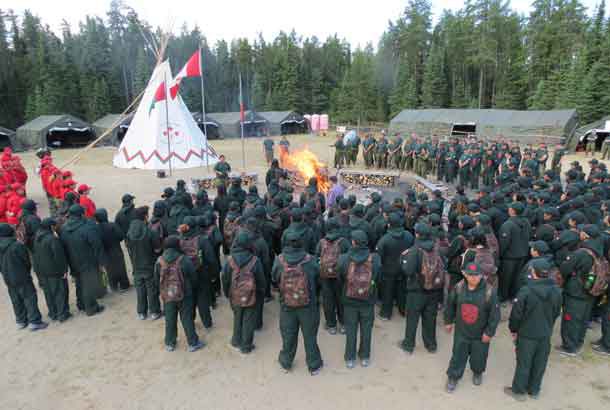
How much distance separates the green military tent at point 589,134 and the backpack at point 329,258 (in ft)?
84.2

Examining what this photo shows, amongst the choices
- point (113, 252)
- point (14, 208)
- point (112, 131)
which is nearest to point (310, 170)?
point (113, 252)

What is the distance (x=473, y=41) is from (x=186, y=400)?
5294cm

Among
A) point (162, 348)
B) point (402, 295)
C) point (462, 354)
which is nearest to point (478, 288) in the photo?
point (462, 354)

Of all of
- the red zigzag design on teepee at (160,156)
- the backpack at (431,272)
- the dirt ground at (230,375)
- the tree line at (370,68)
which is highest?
the tree line at (370,68)

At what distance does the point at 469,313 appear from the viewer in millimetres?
4430

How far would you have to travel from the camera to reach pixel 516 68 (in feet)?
148

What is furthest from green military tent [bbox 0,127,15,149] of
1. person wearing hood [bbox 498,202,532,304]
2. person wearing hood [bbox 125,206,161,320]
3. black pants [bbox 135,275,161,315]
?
person wearing hood [bbox 498,202,532,304]

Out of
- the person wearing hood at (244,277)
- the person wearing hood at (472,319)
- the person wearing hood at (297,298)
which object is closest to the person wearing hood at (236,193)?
the person wearing hood at (244,277)

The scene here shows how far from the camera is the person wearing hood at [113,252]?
7.24 metres

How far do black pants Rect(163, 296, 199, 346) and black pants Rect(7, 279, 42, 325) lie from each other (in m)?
2.42

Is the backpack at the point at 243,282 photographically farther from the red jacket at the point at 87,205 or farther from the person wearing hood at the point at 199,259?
the red jacket at the point at 87,205

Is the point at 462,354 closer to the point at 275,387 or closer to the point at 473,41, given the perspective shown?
the point at 275,387

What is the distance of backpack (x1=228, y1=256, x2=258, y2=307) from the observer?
5090 mm

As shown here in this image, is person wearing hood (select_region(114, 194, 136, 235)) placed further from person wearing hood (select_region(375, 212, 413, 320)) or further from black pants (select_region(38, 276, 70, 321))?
person wearing hood (select_region(375, 212, 413, 320))
